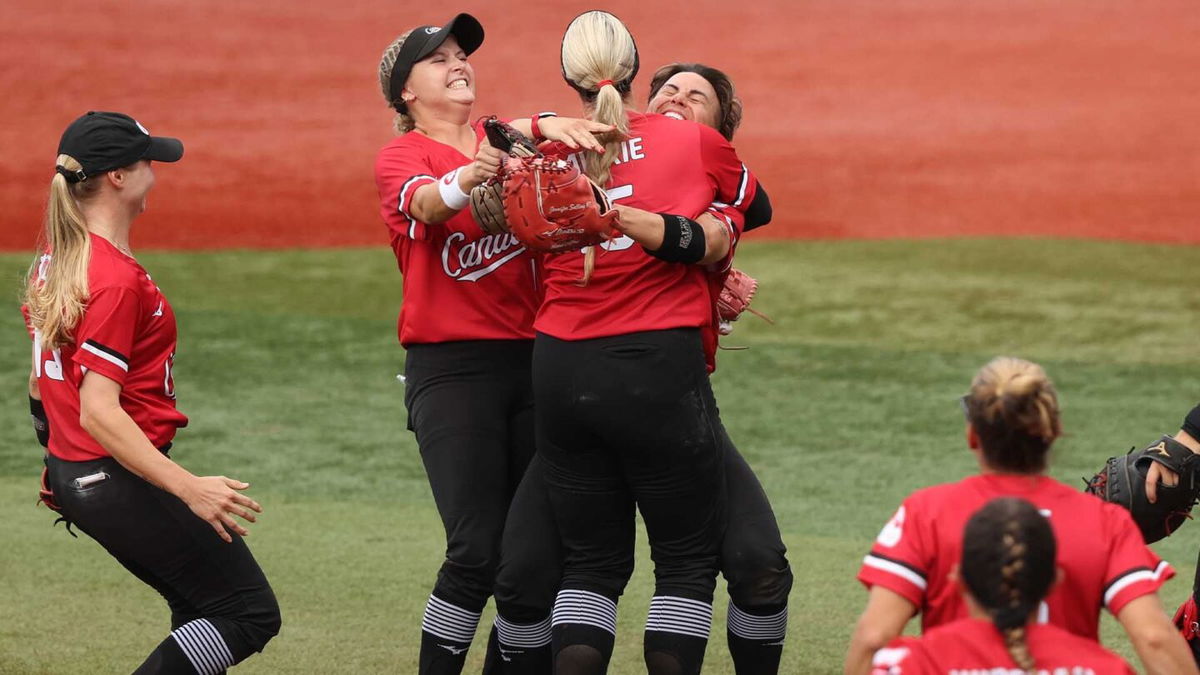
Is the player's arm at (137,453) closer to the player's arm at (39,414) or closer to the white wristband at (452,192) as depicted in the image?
the player's arm at (39,414)

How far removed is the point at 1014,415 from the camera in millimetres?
2723

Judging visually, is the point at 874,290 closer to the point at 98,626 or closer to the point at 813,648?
the point at 813,648

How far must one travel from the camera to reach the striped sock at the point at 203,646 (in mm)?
3682

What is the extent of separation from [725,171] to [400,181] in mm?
825

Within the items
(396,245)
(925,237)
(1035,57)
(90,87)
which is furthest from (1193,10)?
(396,245)

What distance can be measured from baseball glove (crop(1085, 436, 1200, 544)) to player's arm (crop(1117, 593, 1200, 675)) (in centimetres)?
121

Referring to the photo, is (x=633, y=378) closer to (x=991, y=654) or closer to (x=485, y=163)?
(x=485, y=163)

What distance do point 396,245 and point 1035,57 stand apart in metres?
11.3

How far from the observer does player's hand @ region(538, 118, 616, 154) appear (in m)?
3.48

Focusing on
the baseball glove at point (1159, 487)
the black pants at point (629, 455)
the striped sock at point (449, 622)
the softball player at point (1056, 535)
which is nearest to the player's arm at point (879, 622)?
the softball player at point (1056, 535)

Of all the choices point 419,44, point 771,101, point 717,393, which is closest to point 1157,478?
point 419,44

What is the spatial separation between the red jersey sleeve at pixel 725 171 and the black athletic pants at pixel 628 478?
360mm

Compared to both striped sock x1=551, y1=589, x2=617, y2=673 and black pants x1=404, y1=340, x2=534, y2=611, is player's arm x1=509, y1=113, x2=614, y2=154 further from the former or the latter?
striped sock x1=551, y1=589, x2=617, y2=673

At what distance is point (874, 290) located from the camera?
11.3 m
